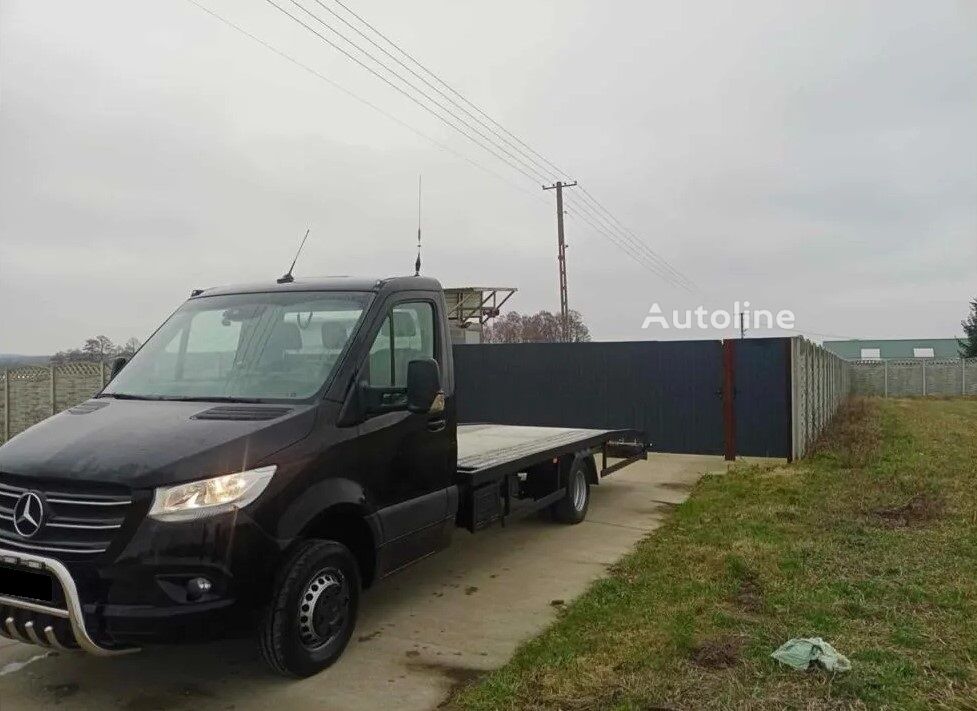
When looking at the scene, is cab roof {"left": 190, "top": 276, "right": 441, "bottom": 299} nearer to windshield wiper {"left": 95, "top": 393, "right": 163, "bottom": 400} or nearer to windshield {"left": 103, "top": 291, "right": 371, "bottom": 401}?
windshield {"left": 103, "top": 291, "right": 371, "bottom": 401}

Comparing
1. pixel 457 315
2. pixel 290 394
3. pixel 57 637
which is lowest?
pixel 57 637

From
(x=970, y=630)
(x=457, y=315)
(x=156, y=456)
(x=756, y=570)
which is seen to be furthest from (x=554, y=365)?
(x=156, y=456)

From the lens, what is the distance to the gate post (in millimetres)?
12492

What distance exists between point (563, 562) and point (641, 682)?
260cm

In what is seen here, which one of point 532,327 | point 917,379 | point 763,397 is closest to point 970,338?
point 917,379

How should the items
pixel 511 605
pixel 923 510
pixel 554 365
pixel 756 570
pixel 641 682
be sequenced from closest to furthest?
1. pixel 641 682
2. pixel 511 605
3. pixel 756 570
4. pixel 923 510
5. pixel 554 365

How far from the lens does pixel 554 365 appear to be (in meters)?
14.5

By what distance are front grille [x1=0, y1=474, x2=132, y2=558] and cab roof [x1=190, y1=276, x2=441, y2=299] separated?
75.4 inches

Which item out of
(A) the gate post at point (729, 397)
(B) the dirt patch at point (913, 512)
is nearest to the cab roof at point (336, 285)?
(B) the dirt patch at point (913, 512)

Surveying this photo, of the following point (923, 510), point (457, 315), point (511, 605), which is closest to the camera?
point (511, 605)

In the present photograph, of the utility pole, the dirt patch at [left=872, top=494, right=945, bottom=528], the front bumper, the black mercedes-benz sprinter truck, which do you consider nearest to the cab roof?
the black mercedes-benz sprinter truck

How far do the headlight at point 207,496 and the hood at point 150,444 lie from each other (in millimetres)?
41

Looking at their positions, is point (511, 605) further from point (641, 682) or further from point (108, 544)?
point (108, 544)

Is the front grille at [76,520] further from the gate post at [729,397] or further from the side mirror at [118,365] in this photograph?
the gate post at [729,397]
